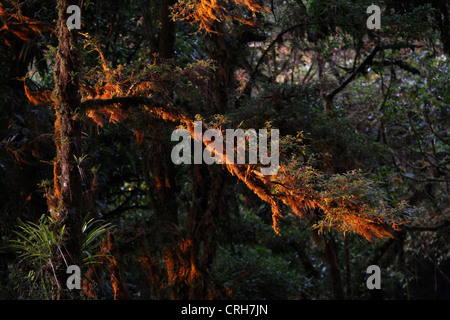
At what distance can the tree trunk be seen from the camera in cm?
308

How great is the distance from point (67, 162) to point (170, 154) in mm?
2608

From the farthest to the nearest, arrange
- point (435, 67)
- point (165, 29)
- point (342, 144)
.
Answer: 1. point (435, 67)
2. point (165, 29)
3. point (342, 144)

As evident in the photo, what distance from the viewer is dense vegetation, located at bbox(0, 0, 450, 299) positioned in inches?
123

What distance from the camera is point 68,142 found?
122 inches

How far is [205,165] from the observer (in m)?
5.50

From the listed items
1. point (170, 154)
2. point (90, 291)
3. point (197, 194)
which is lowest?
point (90, 291)

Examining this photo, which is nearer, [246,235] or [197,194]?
[197,194]

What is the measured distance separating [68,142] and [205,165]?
8.20 feet

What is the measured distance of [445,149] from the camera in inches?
285

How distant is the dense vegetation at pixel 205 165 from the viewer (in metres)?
3.12

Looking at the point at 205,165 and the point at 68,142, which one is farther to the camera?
the point at 205,165

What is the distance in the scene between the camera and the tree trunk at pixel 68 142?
3078 millimetres
